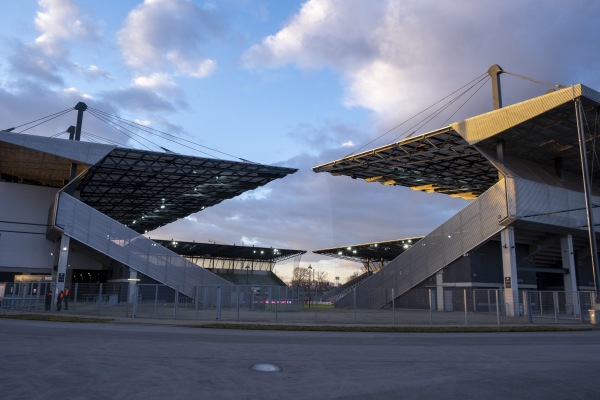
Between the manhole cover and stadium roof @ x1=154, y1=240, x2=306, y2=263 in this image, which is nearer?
the manhole cover

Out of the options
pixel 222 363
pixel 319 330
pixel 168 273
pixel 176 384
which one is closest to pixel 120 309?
pixel 168 273

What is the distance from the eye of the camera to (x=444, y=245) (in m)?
43.1

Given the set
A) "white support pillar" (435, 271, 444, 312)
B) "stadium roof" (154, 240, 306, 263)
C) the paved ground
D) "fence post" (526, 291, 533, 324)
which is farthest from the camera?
"stadium roof" (154, 240, 306, 263)

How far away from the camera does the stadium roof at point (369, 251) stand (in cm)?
7725

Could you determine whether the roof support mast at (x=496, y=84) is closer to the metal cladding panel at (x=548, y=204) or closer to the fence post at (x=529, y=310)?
the metal cladding panel at (x=548, y=204)

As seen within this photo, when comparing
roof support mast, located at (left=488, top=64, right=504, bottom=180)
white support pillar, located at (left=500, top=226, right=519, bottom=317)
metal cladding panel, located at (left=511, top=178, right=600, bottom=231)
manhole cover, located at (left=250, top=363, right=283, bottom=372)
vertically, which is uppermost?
roof support mast, located at (left=488, top=64, right=504, bottom=180)

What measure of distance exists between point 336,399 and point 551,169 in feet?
147

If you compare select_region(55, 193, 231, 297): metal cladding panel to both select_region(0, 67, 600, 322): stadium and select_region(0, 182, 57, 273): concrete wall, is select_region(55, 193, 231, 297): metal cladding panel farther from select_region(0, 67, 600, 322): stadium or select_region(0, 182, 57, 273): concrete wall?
select_region(0, 182, 57, 273): concrete wall

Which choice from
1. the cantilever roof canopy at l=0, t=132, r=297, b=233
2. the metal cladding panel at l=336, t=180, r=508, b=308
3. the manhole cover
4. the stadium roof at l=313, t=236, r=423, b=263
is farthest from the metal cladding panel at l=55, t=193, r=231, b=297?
the stadium roof at l=313, t=236, r=423, b=263

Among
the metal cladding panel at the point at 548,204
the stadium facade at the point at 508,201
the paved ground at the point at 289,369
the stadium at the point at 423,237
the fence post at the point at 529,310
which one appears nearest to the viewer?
the paved ground at the point at 289,369

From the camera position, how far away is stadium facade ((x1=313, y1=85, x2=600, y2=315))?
123 feet

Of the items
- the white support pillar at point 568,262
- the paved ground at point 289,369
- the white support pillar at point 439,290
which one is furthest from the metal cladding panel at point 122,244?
the white support pillar at point 568,262

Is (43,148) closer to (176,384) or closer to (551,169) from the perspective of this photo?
(176,384)

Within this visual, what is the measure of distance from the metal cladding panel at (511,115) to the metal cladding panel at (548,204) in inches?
172
